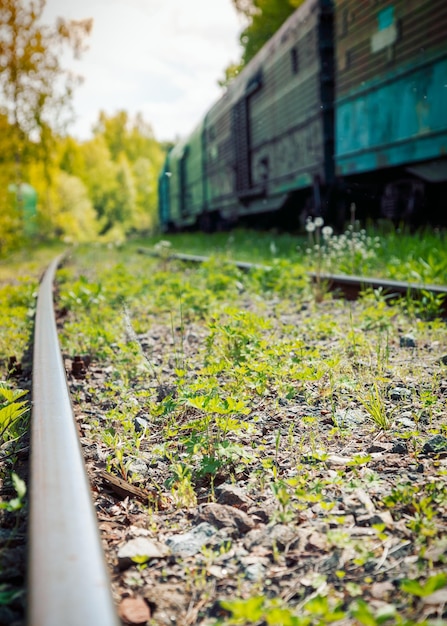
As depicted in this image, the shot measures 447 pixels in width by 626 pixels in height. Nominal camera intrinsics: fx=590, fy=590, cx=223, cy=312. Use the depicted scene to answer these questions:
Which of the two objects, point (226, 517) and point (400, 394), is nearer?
point (226, 517)

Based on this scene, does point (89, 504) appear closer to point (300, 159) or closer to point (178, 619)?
point (178, 619)

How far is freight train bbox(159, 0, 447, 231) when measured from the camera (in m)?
6.60

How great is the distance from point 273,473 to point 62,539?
31.6 inches

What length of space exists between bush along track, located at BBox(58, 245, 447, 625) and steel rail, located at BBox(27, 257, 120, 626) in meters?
0.21

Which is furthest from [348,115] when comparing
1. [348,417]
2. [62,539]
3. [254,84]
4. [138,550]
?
[62,539]

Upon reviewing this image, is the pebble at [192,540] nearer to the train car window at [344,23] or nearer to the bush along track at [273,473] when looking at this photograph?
the bush along track at [273,473]

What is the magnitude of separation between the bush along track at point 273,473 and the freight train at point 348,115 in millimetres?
2709

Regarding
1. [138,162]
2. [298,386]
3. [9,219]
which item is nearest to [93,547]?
[298,386]

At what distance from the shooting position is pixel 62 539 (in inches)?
42.8

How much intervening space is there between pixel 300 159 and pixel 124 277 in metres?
4.37

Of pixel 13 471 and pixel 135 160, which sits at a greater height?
pixel 135 160

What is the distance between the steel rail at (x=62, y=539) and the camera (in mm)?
893

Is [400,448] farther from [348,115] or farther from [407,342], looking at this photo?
[348,115]

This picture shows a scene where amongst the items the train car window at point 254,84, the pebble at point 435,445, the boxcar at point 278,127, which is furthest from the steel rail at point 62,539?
the train car window at point 254,84
